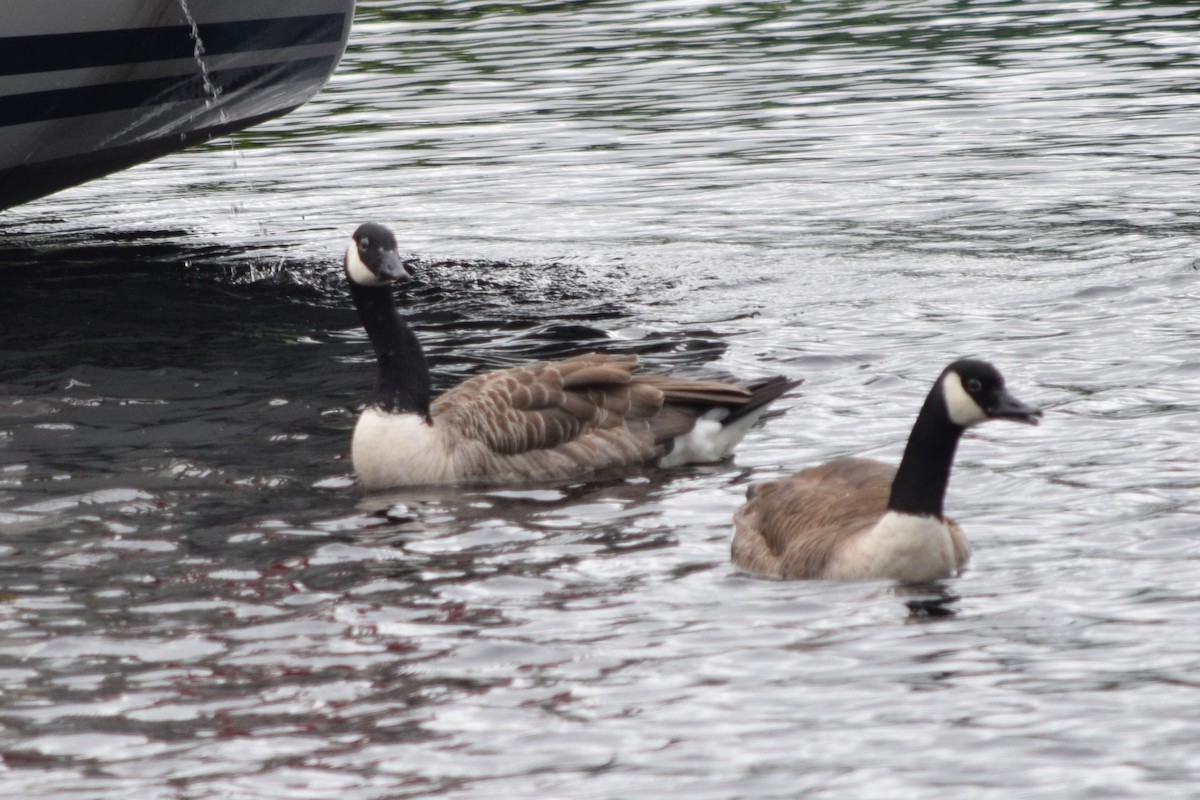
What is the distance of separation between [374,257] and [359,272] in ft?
Result: 0.69

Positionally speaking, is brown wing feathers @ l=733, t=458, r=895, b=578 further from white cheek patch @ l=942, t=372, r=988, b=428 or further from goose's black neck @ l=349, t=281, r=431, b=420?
goose's black neck @ l=349, t=281, r=431, b=420

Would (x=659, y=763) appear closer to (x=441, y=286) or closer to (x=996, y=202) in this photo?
(x=441, y=286)

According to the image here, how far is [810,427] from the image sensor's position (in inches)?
428

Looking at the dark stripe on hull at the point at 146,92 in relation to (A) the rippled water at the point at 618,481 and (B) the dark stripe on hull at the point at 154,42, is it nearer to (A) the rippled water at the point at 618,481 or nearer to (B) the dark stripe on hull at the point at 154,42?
(B) the dark stripe on hull at the point at 154,42

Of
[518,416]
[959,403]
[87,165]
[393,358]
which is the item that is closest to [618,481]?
[518,416]

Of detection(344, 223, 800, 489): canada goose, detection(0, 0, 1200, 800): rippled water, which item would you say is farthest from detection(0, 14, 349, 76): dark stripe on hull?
detection(344, 223, 800, 489): canada goose

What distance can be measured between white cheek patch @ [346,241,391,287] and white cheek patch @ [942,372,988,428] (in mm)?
3776

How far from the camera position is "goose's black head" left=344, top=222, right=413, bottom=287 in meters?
10.4

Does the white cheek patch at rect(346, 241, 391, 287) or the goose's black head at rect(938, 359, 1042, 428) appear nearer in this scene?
the goose's black head at rect(938, 359, 1042, 428)

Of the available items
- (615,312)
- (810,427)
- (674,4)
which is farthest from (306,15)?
(674,4)

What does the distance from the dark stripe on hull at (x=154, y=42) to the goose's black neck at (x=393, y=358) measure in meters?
3.56

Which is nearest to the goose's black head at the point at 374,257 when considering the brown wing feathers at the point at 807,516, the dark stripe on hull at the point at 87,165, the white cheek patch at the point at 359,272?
the white cheek patch at the point at 359,272

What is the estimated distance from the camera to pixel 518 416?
10.3 m

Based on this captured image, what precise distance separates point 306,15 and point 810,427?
6.40 metres
